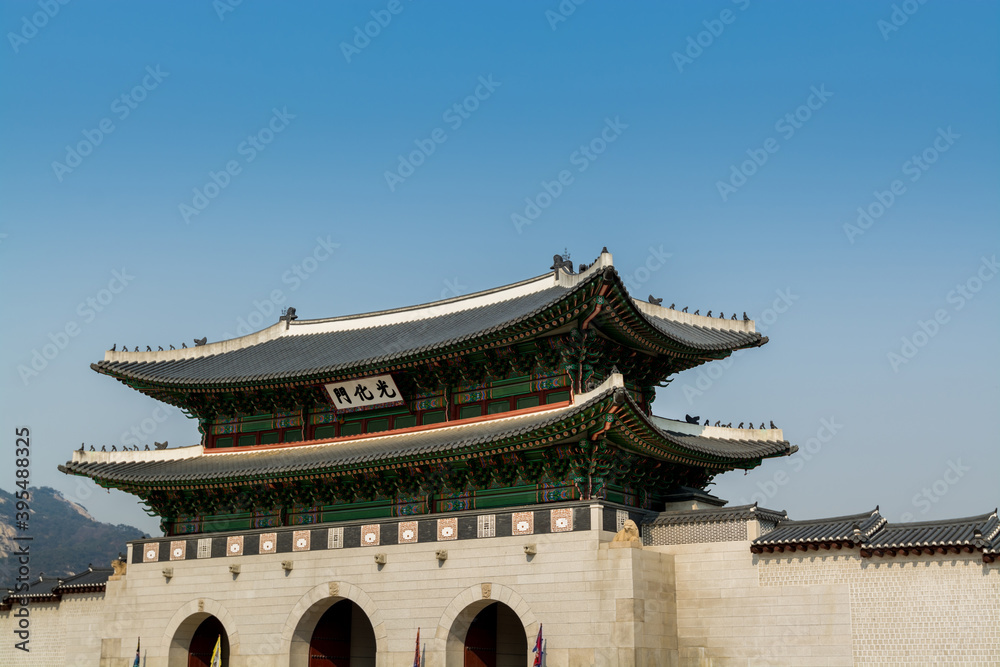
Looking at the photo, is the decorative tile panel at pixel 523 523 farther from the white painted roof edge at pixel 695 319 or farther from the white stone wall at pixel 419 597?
the white painted roof edge at pixel 695 319

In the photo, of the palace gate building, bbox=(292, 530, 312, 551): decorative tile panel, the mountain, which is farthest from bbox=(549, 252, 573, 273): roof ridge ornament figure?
the mountain

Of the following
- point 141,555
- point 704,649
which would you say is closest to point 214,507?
point 141,555

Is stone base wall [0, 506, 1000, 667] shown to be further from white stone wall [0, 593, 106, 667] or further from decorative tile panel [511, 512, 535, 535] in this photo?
white stone wall [0, 593, 106, 667]

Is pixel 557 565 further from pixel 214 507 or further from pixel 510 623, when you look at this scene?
pixel 214 507

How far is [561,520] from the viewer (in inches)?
1026

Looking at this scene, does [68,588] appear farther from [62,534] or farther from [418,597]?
[62,534]

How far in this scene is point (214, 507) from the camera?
32938 millimetres

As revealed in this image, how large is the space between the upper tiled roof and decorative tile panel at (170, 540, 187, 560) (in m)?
5.07

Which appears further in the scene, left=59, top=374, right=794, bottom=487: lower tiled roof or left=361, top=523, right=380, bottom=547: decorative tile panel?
left=361, top=523, right=380, bottom=547: decorative tile panel

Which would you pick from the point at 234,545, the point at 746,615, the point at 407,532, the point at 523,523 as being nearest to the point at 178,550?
the point at 234,545

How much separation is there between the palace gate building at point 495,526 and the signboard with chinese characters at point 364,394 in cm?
7

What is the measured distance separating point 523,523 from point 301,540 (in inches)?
296

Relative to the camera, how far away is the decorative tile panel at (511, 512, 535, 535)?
1043 inches

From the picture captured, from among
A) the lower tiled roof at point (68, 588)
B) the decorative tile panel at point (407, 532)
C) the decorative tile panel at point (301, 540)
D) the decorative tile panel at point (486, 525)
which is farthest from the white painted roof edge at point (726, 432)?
the lower tiled roof at point (68, 588)
